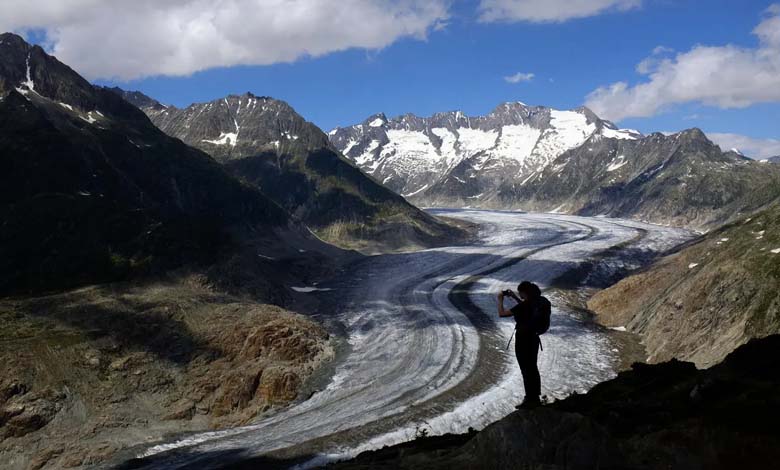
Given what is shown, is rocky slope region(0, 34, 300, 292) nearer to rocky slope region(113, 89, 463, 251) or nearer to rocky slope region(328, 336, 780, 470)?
rocky slope region(113, 89, 463, 251)

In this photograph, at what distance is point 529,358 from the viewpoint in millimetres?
11297

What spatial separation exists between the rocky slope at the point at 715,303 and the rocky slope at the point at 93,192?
4193 cm

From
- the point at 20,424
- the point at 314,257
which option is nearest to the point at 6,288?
the point at 20,424

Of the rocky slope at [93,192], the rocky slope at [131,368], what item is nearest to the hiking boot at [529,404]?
the rocky slope at [131,368]

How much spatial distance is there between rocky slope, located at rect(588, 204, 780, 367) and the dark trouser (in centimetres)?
2420

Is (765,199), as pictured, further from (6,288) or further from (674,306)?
(6,288)

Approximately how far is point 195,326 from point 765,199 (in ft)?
389

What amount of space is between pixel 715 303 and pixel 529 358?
30.8m

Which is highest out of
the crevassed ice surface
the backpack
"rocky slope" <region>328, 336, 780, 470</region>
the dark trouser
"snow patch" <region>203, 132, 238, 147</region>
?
"snow patch" <region>203, 132, 238, 147</region>

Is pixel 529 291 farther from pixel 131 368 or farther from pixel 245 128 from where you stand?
pixel 245 128

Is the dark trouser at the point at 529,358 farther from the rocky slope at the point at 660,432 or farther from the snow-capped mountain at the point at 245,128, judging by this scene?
the snow-capped mountain at the point at 245,128

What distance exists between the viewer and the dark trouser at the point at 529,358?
11.2 metres

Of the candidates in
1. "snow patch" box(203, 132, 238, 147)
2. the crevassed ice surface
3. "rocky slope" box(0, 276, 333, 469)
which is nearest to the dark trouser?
the crevassed ice surface

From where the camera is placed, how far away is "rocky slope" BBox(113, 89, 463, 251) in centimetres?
12300
